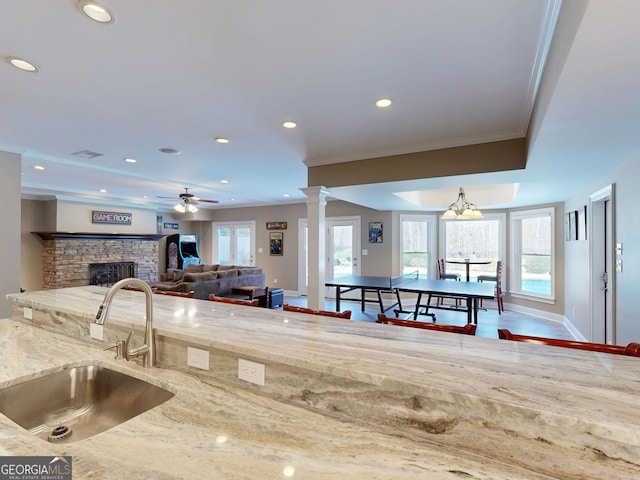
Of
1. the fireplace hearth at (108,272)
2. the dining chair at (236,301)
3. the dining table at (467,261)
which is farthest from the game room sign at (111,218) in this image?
the dining table at (467,261)

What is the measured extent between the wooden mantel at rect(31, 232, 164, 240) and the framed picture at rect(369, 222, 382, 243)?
242 inches

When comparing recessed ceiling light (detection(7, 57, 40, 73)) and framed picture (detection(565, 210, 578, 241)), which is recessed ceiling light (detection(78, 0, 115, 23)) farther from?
framed picture (detection(565, 210, 578, 241))

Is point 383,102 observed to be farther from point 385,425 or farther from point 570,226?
point 570,226

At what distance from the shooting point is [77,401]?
4.67 ft

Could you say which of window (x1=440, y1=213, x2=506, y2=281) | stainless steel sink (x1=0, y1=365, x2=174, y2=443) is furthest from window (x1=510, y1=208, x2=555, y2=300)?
stainless steel sink (x1=0, y1=365, x2=174, y2=443)

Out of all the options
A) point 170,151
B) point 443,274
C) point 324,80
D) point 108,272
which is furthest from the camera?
point 108,272

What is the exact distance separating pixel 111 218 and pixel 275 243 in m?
4.31

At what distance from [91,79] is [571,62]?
111 inches

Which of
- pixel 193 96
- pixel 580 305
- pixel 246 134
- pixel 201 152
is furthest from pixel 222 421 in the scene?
pixel 580 305

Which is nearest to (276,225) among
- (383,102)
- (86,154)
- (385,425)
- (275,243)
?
(275,243)

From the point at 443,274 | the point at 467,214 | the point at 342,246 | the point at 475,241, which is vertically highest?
the point at 467,214

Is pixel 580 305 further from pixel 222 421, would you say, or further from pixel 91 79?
pixel 91 79

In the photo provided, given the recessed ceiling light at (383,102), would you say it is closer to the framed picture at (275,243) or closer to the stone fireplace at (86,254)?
the framed picture at (275,243)

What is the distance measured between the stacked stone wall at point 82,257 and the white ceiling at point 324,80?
4285 millimetres
